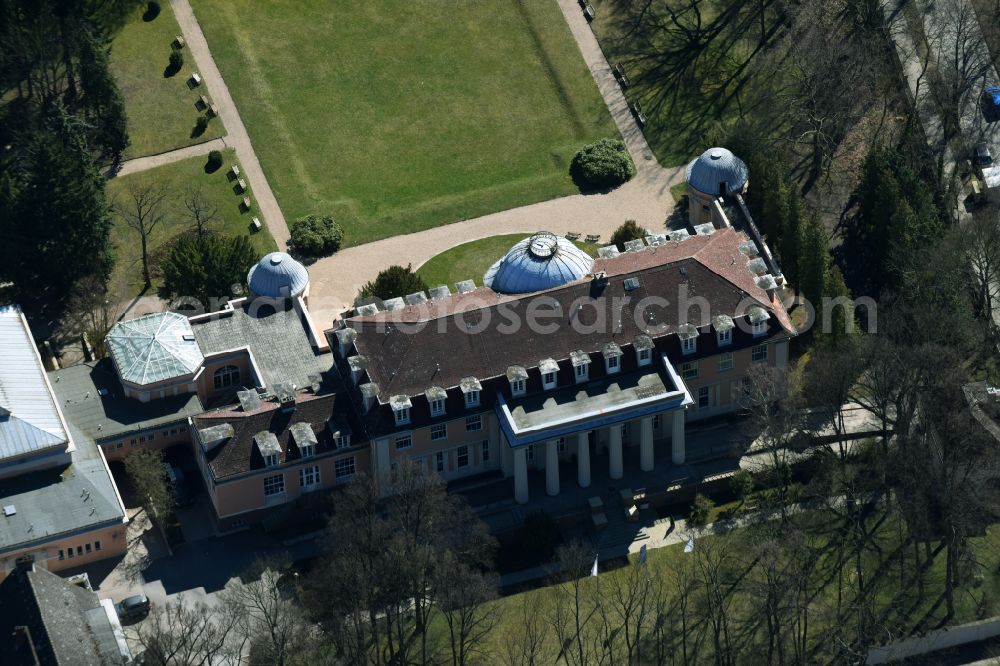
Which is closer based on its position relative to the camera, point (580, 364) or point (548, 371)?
point (548, 371)

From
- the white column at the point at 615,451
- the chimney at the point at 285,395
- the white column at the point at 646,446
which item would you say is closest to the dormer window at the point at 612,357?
the white column at the point at 615,451

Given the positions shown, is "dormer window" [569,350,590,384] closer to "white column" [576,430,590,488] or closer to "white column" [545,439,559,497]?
"white column" [576,430,590,488]

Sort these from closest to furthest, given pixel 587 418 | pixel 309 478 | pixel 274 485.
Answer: pixel 587 418 < pixel 274 485 < pixel 309 478

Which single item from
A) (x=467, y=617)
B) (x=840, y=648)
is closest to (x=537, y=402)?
(x=467, y=617)

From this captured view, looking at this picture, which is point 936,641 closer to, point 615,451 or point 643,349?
point 615,451

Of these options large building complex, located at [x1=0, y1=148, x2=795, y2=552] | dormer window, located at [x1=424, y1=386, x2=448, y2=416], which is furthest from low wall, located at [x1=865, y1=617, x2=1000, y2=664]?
dormer window, located at [x1=424, y1=386, x2=448, y2=416]

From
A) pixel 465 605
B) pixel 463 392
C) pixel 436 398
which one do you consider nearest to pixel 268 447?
pixel 436 398

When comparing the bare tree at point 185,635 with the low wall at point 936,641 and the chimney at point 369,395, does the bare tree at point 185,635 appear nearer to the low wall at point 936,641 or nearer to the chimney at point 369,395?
the chimney at point 369,395
